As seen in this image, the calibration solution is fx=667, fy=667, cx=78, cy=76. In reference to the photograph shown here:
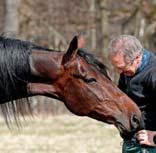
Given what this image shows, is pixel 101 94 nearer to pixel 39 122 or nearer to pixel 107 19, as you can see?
pixel 39 122

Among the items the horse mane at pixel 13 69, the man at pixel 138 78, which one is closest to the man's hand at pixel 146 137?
the man at pixel 138 78

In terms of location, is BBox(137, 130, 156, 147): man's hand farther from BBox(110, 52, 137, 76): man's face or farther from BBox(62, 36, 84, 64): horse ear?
BBox(62, 36, 84, 64): horse ear


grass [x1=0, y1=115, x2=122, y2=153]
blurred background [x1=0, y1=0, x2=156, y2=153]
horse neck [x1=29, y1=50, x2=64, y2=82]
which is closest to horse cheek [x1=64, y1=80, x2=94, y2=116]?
horse neck [x1=29, y1=50, x2=64, y2=82]

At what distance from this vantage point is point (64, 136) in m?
13.1

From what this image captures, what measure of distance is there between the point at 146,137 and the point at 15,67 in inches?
48.5

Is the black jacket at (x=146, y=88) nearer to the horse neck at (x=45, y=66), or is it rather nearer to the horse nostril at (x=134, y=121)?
the horse nostril at (x=134, y=121)

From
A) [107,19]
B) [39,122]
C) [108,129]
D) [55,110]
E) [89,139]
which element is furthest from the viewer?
[107,19]

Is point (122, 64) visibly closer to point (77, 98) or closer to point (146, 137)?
point (77, 98)

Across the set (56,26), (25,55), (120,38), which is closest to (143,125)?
(120,38)

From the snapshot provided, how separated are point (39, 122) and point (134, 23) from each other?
32.6 feet

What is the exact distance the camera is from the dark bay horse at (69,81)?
538 cm

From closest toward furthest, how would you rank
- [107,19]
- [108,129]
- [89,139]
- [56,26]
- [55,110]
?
[89,139] → [108,129] → [55,110] → [107,19] → [56,26]

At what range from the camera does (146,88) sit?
5.61 meters

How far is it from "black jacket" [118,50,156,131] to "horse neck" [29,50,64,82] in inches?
26.3
